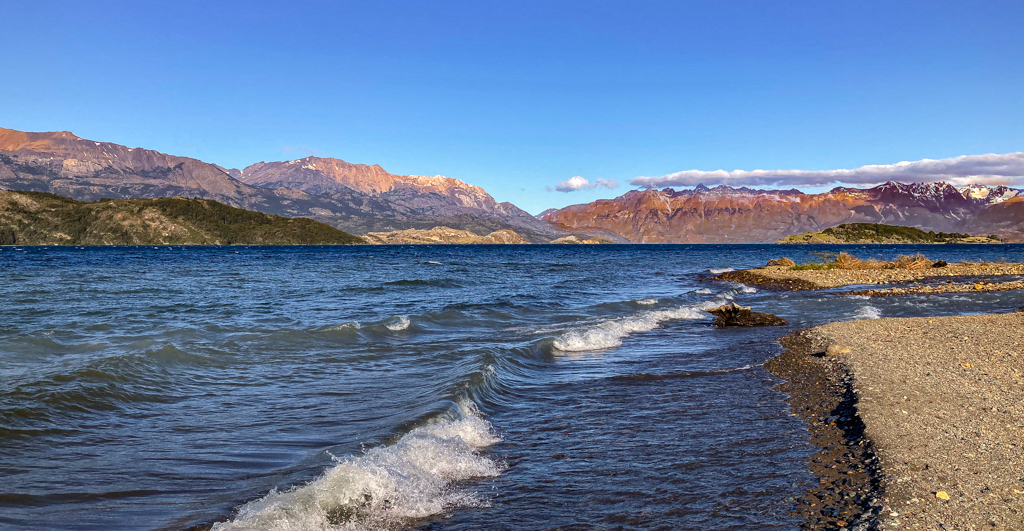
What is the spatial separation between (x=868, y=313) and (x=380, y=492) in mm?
23920

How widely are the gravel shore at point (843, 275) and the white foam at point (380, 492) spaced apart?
1465 inches

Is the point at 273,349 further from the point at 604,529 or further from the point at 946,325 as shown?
the point at 946,325

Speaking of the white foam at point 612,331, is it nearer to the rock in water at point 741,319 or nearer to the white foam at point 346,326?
the rock in water at point 741,319

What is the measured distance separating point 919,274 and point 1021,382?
41.8 m

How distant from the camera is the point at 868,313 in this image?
2458cm

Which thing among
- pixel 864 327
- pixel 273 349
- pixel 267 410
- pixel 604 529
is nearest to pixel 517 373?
pixel 267 410

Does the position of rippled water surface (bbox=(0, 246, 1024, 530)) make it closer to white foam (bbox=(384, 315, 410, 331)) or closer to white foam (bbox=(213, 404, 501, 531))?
white foam (bbox=(213, 404, 501, 531))

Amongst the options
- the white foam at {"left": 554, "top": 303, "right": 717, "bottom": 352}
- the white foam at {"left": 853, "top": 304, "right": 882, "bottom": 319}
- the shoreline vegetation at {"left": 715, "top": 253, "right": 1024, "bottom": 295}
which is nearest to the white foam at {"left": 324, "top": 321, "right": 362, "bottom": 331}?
the white foam at {"left": 554, "top": 303, "right": 717, "bottom": 352}

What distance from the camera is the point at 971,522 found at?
515cm

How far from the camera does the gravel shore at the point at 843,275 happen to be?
42003mm

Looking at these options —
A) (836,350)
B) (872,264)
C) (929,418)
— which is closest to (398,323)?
(836,350)

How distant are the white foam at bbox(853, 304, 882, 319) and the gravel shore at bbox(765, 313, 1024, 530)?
21.2ft

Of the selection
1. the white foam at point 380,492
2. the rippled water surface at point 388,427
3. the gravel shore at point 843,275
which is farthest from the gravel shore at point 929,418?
the gravel shore at point 843,275

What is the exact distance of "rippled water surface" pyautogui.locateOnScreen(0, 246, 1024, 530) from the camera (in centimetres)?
638
